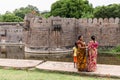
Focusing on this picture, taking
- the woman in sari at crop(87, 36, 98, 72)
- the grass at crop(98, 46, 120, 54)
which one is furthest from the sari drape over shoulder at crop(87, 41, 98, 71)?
the grass at crop(98, 46, 120, 54)

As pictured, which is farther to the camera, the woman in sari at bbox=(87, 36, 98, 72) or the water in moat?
the water in moat

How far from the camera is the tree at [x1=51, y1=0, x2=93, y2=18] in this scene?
33.9 metres

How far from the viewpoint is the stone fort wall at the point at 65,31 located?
1988cm

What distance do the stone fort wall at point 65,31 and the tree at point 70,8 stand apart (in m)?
11.8

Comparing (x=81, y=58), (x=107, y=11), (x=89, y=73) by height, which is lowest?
(x=89, y=73)

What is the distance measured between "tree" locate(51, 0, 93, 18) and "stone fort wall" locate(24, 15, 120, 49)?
38.8ft

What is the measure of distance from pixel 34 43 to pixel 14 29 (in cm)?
1030

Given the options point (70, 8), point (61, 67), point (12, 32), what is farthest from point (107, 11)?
point (61, 67)

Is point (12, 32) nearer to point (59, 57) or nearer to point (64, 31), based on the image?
point (64, 31)

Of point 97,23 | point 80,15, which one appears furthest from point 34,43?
point 80,15

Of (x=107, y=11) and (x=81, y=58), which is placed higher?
(x=107, y=11)

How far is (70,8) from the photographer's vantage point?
34.1 m

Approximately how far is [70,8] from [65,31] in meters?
14.1

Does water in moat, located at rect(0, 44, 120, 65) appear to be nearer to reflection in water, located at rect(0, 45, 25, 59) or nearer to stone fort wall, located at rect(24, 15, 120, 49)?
reflection in water, located at rect(0, 45, 25, 59)
